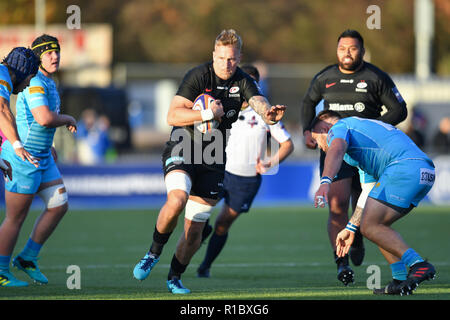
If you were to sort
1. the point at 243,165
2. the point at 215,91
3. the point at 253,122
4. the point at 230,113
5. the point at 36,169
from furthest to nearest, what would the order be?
the point at 253,122, the point at 243,165, the point at 36,169, the point at 230,113, the point at 215,91

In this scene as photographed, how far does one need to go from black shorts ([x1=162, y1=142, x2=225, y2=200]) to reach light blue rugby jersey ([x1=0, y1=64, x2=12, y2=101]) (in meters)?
1.58

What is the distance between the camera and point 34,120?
30.4 feet

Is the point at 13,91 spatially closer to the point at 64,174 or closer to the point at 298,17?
the point at 64,174

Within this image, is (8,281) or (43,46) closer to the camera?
(8,281)

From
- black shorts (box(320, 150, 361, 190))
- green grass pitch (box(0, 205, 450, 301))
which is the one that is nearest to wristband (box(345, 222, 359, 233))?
green grass pitch (box(0, 205, 450, 301))

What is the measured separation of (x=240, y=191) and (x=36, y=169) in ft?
9.24

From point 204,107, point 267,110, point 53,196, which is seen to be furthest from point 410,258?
point 53,196

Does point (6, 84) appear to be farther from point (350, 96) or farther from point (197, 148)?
point (350, 96)

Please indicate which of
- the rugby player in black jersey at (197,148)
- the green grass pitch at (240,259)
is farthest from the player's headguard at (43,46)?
the green grass pitch at (240,259)

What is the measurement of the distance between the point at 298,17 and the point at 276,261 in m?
47.0

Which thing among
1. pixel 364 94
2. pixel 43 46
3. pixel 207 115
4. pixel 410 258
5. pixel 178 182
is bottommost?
pixel 410 258

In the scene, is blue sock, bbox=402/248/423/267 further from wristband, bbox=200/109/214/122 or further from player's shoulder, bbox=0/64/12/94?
player's shoulder, bbox=0/64/12/94

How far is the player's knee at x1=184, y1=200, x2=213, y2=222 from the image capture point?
354 inches
